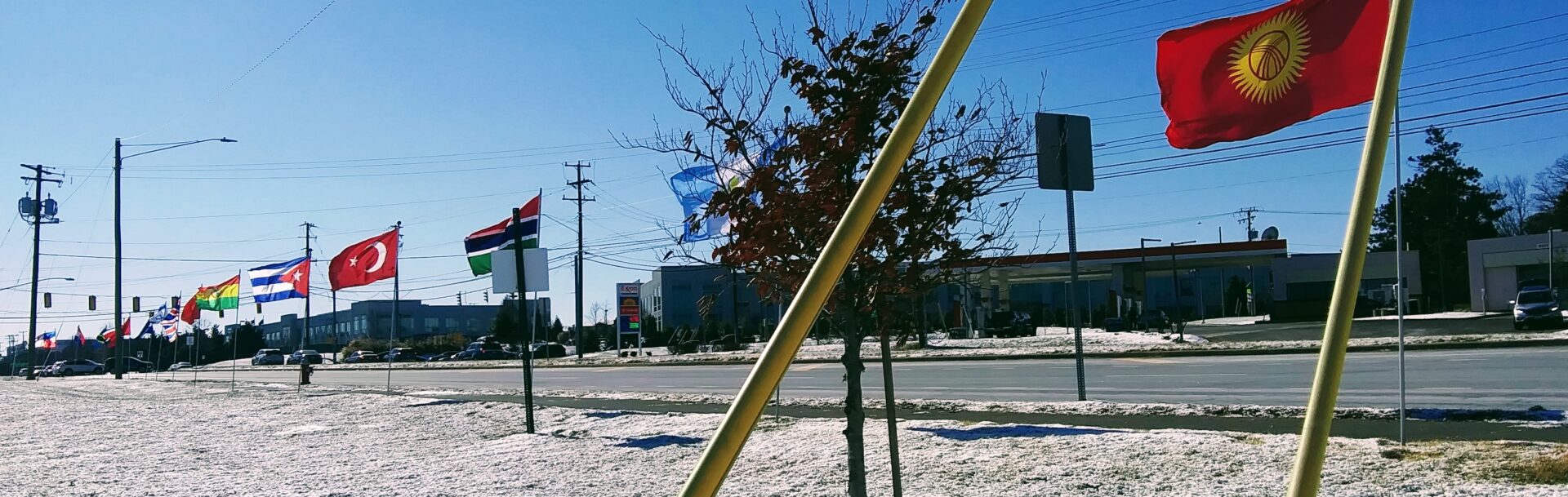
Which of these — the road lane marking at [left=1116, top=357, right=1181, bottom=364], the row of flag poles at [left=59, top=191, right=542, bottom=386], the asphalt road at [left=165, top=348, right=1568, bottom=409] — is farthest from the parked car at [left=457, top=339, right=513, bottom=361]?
the road lane marking at [left=1116, top=357, right=1181, bottom=364]

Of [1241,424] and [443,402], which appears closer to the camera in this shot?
[1241,424]

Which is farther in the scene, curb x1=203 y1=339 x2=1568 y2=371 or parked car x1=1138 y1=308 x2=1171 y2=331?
parked car x1=1138 y1=308 x2=1171 y2=331

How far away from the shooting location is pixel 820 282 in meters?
2.47

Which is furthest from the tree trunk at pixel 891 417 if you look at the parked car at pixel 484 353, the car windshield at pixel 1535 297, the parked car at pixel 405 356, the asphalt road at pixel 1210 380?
the parked car at pixel 405 356

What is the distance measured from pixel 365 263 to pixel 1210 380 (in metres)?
16.3

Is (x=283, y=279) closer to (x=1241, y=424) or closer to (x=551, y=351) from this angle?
(x=1241, y=424)

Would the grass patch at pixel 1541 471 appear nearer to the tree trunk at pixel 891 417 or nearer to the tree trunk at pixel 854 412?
the tree trunk at pixel 891 417

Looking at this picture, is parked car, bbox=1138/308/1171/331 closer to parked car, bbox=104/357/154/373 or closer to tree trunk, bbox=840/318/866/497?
tree trunk, bbox=840/318/866/497

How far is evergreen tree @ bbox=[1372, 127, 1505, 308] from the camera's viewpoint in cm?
7444

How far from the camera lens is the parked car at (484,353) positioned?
236 ft

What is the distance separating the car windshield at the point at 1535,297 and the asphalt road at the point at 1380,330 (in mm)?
951

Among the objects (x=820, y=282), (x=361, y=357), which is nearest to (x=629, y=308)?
(x=361, y=357)

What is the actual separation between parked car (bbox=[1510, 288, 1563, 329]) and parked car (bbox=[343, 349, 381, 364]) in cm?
6238

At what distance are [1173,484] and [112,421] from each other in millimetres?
19370
